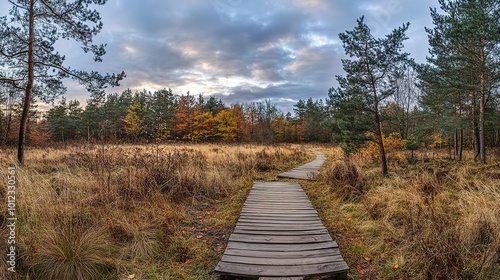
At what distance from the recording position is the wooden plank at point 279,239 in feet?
12.7

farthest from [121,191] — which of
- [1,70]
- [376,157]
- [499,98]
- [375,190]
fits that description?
[499,98]

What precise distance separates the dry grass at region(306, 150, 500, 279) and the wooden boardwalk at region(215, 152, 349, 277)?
16.5 inches

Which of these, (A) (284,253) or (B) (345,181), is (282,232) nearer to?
(A) (284,253)

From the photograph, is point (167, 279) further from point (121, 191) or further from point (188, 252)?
point (121, 191)

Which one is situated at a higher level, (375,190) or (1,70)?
(1,70)

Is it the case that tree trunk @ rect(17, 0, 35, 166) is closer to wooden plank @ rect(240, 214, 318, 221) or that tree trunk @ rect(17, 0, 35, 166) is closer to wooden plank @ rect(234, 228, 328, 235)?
wooden plank @ rect(240, 214, 318, 221)

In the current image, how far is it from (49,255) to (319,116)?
5124 cm

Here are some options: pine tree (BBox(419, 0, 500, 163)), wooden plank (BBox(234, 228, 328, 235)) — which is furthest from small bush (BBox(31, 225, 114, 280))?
pine tree (BBox(419, 0, 500, 163))

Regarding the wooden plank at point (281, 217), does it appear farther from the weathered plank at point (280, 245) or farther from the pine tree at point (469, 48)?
the pine tree at point (469, 48)

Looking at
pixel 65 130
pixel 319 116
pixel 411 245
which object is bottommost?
pixel 411 245

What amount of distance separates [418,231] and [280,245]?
195cm

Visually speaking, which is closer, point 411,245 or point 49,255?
point 49,255

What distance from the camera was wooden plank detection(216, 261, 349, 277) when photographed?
2951mm

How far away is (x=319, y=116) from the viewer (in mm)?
50844
